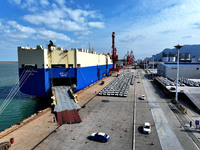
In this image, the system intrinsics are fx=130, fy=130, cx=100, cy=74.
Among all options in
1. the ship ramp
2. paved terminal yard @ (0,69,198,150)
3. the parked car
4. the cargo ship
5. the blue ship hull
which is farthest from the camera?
the blue ship hull

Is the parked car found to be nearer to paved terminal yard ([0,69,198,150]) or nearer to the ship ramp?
paved terminal yard ([0,69,198,150])

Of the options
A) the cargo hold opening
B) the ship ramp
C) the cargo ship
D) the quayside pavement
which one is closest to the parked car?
the ship ramp

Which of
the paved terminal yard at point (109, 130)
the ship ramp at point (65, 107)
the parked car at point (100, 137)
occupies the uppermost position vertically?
the ship ramp at point (65, 107)

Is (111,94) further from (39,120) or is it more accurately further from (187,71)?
(187,71)

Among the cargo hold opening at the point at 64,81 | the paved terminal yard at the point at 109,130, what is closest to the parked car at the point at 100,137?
the paved terminal yard at the point at 109,130

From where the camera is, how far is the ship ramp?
77.3 feet

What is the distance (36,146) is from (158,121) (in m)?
19.8

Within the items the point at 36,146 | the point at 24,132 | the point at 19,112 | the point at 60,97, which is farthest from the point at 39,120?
the point at 19,112

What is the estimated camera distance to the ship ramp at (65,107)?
23564mm

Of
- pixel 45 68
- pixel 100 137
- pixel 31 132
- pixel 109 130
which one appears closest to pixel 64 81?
pixel 45 68

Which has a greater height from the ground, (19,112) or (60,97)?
(60,97)

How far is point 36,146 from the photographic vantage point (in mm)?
16250

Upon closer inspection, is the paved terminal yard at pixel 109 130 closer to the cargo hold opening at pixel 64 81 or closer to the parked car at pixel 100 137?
the parked car at pixel 100 137

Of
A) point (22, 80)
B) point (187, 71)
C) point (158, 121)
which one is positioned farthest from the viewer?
point (187, 71)
